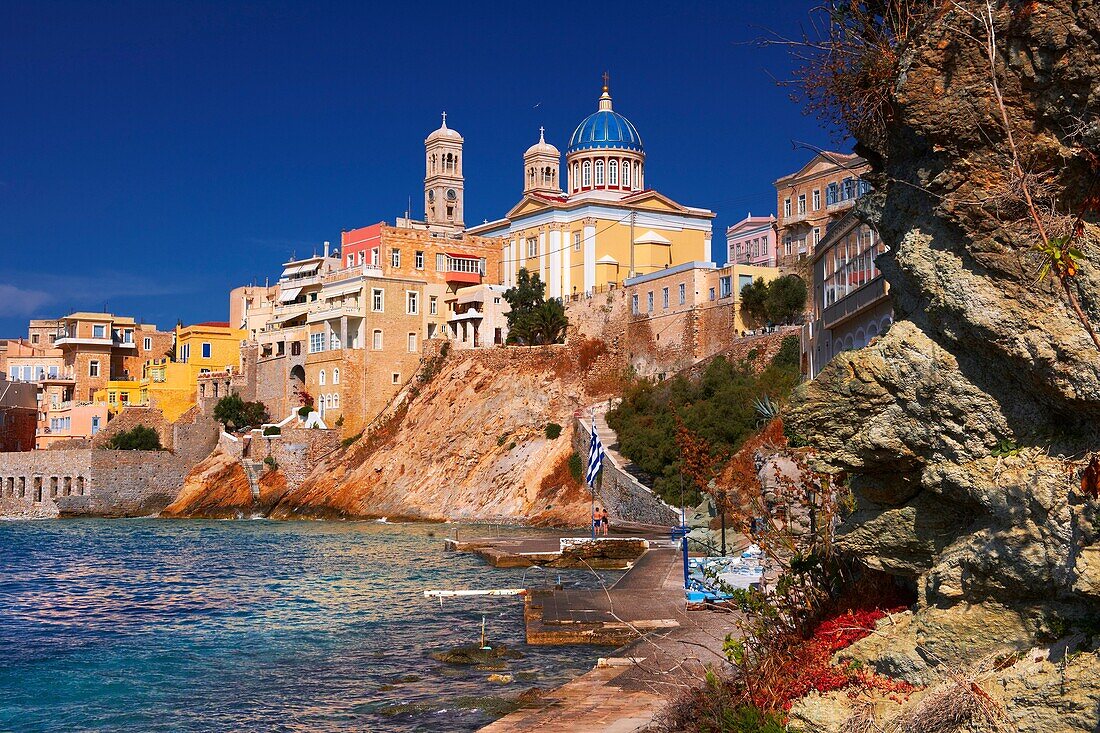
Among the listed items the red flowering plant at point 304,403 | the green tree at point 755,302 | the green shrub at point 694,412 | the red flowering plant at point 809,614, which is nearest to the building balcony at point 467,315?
the red flowering plant at point 304,403

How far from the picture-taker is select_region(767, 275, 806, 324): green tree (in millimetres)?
49125

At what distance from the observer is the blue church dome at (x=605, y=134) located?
6688cm

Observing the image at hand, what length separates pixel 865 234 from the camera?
862 inches

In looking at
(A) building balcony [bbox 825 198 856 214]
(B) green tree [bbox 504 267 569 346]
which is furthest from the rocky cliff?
(A) building balcony [bbox 825 198 856 214]

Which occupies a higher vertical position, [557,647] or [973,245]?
[973,245]

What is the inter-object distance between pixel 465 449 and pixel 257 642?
38429 millimetres

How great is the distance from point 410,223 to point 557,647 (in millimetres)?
65314

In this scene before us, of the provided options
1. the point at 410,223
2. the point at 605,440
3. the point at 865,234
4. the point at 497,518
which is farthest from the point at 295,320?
the point at 865,234

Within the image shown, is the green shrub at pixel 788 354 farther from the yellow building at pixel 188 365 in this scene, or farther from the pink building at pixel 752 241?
the yellow building at pixel 188 365

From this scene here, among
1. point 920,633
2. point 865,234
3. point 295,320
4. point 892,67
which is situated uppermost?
point 295,320

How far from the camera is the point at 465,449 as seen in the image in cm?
5725

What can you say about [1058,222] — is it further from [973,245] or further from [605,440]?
[605,440]

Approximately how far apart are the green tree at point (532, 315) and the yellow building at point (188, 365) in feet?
73.6

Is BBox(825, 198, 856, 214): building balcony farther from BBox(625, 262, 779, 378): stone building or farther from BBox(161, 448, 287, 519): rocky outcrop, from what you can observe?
BBox(161, 448, 287, 519): rocky outcrop
